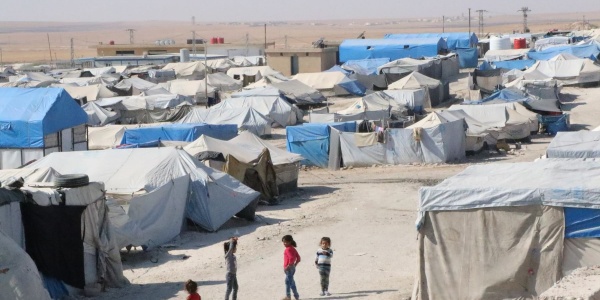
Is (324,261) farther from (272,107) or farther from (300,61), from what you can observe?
(300,61)

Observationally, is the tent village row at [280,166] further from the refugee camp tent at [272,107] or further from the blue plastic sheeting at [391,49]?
the blue plastic sheeting at [391,49]

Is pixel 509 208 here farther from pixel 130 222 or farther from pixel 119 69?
pixel 119 69

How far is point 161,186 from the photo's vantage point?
18875 mm

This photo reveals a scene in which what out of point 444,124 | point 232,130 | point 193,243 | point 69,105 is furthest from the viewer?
point 232,130

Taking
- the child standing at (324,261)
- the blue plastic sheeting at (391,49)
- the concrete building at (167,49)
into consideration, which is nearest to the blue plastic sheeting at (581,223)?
the child standing at (324,261)

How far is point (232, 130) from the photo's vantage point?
30719 mm

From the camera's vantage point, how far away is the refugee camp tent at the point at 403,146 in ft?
93.2

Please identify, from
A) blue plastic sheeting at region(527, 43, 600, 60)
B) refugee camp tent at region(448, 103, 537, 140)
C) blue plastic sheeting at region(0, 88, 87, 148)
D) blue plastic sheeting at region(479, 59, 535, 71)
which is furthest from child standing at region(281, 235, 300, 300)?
blue plastic sheeting at region(527, 43, 600, 60)

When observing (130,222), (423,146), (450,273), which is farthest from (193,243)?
(423,146)

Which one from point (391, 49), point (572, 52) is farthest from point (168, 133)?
point (391, 49)

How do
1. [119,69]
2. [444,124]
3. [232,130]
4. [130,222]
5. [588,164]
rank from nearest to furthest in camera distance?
[588,164] < [130,222] < [444,124] < [232,130] < [119,69]

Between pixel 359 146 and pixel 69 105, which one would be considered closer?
pixel 69 105

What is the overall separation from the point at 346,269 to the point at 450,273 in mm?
3607

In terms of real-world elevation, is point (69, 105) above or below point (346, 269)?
above
